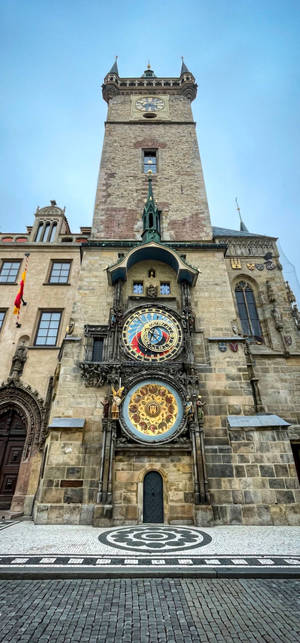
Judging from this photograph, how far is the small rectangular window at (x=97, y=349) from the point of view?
34.9 feet

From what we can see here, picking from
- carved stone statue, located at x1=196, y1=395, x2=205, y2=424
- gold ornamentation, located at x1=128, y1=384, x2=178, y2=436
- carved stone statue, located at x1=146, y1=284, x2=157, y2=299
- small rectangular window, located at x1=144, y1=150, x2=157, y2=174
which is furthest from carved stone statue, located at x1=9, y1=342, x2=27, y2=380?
small rectangular window, located at x1=144, y1=150, x2=157, y2=174

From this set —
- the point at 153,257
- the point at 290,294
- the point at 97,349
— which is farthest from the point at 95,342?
the point at 290,294

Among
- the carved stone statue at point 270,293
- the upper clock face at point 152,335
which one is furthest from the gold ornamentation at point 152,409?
the carved stone statue at point 270,293

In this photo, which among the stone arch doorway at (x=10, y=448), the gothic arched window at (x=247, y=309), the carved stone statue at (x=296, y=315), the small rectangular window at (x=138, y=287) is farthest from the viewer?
the gothic arched window at (x=247, y=309)

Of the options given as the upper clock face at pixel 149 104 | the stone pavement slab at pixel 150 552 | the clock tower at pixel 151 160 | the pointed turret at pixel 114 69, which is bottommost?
the stone pavement slab at pixel 150 552

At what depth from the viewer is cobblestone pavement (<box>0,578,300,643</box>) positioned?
9.16 ft

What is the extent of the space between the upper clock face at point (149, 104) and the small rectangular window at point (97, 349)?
18.0m

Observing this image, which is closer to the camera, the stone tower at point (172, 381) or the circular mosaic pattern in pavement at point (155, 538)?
the circular mosaic pattern in pavement at point (155, 538)

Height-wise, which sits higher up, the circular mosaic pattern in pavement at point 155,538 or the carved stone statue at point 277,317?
the carved stone statue at point 277,317

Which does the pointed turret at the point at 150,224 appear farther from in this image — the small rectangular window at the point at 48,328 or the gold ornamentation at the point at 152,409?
the gold ornamentation at the point at 152,409

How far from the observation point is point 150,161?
712 inches

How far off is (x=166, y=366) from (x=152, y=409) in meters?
1.44

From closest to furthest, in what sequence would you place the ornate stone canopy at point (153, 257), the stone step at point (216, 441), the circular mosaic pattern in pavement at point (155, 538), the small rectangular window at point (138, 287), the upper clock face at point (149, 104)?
1. the circular mosaic pattern in pavement at point (155, 538)
2. the stone step at point (216, 441)
3. the ornate stone canopy at point (153, 257)
4. the small rectangular window at point (138, 287)
5. the upper clock face at point (149, 104)

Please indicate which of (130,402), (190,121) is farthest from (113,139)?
(130,402)
